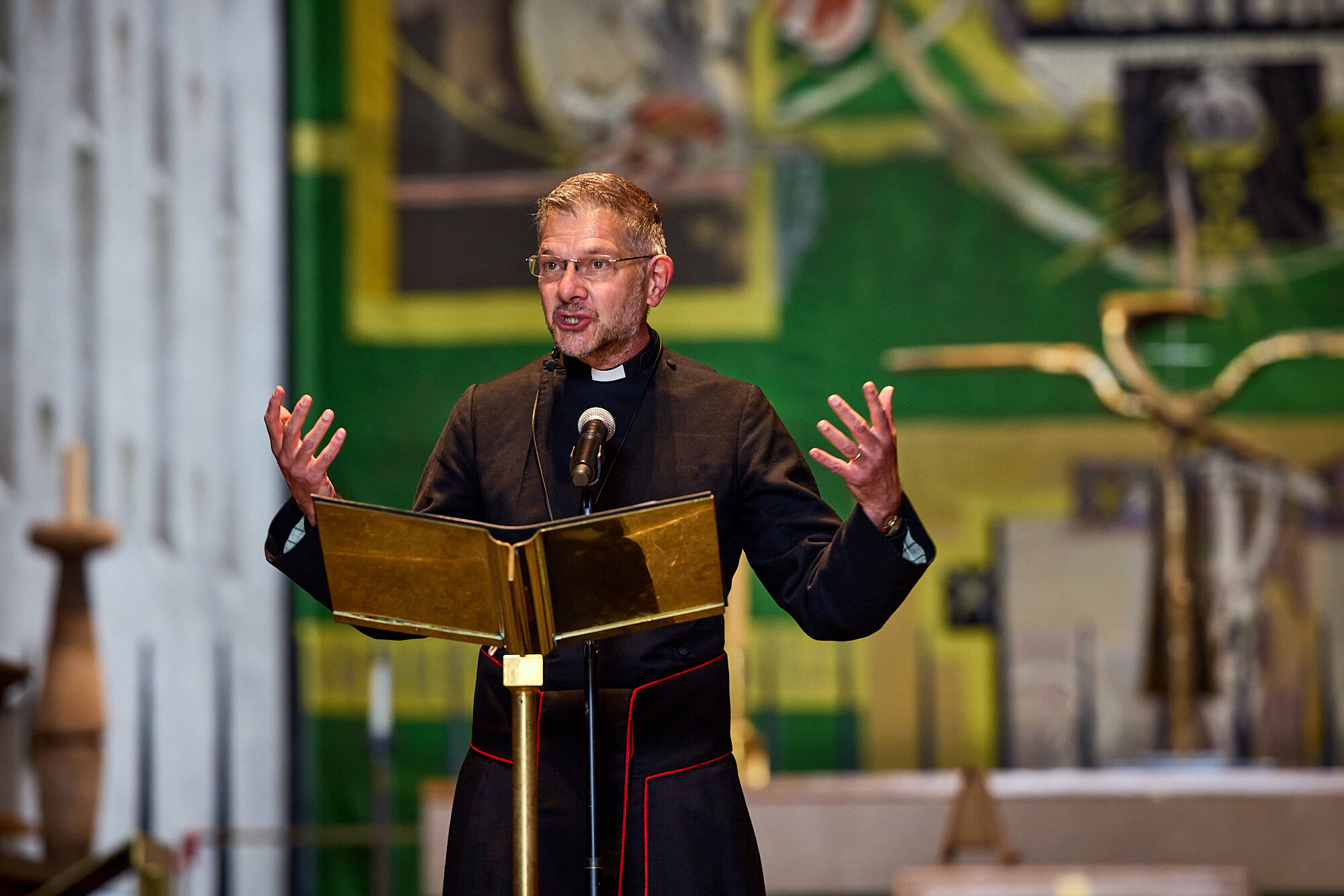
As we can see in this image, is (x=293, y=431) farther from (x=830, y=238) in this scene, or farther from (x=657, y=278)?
(x=830, y=238)

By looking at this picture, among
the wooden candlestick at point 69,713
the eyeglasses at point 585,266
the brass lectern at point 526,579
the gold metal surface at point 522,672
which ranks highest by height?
the eyeglasses at point 585,266

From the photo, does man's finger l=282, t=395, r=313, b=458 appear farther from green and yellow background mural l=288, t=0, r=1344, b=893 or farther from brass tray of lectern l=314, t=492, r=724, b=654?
green and yellow background mural l=288, t=0, r=1344, b=893

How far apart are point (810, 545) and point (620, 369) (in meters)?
0.39

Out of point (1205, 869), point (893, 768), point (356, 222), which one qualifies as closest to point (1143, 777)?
point (1205, 869)

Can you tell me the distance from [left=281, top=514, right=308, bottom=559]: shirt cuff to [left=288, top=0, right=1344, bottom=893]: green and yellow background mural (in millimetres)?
4090

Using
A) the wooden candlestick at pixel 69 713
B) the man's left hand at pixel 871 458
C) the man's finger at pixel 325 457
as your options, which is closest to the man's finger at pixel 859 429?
the man's left hand at pixel 871 458

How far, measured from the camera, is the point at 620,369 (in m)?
2.22

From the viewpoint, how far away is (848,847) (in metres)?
4.66

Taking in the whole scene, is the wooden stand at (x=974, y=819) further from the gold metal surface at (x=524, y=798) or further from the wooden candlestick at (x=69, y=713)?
the gold metal surface at (x=524, y=798)

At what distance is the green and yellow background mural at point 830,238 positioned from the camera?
6.14 m

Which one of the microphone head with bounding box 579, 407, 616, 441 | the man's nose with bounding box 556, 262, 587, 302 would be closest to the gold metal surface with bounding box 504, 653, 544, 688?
the microphone head with bounding box 579, 407, 616, 441

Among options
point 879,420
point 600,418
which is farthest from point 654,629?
point 879,420

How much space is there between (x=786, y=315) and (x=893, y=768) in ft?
5.92

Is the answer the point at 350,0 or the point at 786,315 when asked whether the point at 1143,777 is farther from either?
the point at 350,0
